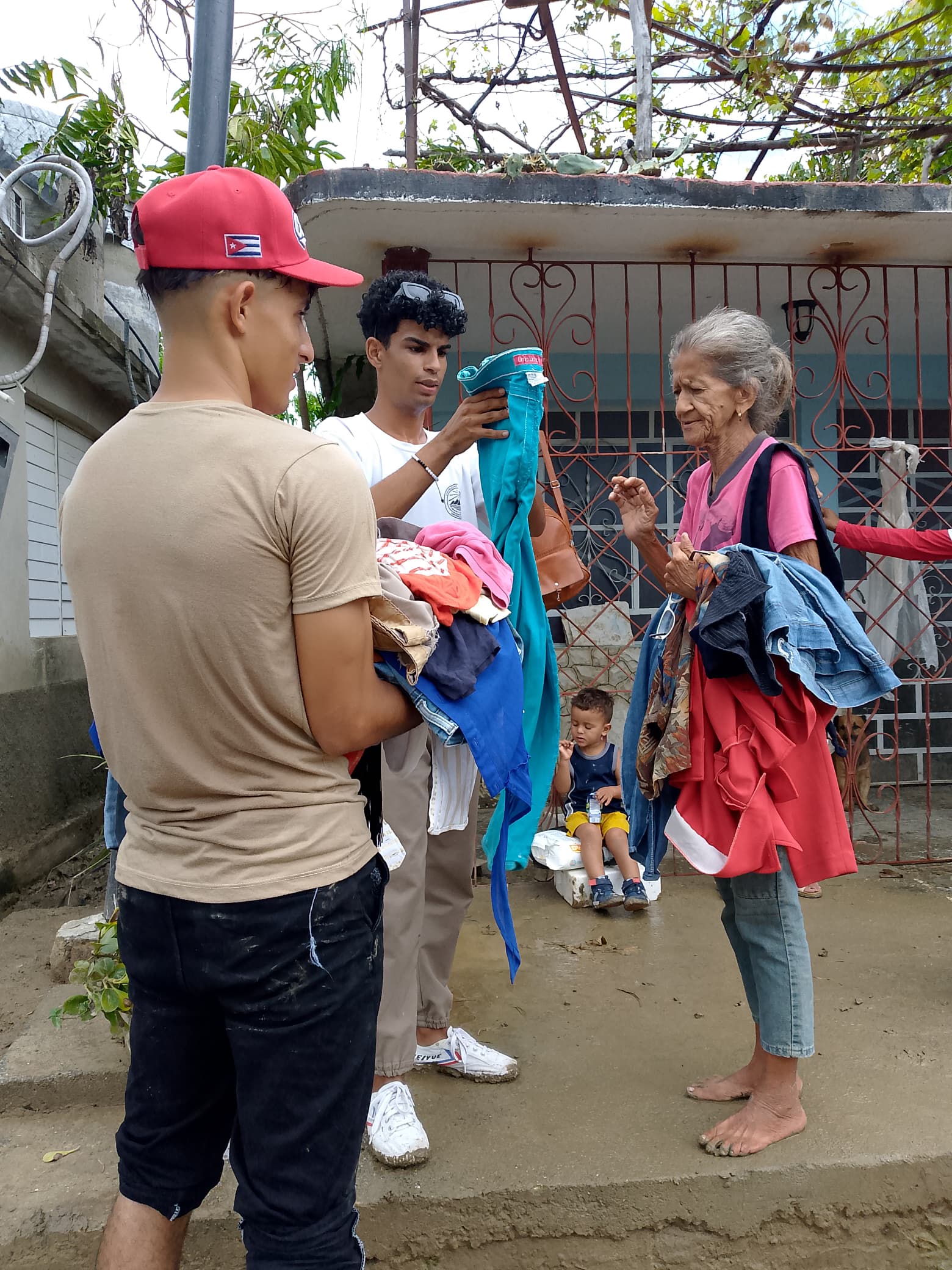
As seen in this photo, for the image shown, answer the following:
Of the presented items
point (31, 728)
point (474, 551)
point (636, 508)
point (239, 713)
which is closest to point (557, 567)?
point (636, 508)

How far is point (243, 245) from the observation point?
1.19m

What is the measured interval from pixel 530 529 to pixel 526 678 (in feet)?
1.57

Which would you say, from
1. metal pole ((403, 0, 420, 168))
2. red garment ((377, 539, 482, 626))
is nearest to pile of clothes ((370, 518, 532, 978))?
red garment ((377, 539, 482, 626))

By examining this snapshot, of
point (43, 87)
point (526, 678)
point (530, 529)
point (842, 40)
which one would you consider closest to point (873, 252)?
point (842, 40)

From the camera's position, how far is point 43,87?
5.37 meters

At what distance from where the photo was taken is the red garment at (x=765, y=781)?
6.61ft

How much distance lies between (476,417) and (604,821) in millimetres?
2541

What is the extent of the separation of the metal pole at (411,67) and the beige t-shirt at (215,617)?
347cm

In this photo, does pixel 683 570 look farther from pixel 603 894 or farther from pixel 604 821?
pixel 604 821

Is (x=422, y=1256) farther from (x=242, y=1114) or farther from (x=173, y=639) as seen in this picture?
(x=173, y=639)

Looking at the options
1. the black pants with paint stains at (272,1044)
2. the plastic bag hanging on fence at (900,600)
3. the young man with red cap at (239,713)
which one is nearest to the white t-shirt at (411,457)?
the young man with red cap at (239,713)

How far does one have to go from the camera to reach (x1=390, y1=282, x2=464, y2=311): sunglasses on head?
221 centimetres

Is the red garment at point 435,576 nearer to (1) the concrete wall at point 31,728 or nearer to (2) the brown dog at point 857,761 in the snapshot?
(1) the concrete wall at point 31,728

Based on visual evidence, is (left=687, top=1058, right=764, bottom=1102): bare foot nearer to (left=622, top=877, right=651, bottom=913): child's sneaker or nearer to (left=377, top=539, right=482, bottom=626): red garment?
(left=622, top=877, right=651, bottom=913): child's sneaker
